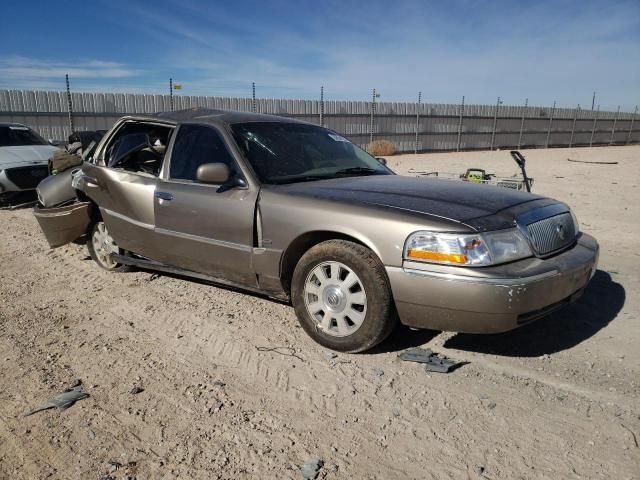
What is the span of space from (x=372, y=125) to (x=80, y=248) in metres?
17.6

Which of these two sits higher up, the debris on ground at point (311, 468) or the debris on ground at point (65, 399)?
the debris on ground at point (311, 468)

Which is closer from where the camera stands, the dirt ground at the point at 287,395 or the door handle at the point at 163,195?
the dirt ground at the point at 287,395

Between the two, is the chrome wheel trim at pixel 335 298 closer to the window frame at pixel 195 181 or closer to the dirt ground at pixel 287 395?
the dirt ground at pixel 287 395

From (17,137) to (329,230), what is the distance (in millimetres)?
9821

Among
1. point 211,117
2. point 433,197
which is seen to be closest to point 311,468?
point 433,197

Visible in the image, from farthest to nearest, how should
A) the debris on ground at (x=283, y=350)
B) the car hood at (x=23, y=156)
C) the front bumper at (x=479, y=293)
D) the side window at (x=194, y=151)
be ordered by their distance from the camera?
the car hood at (x=23, y=156) → the side window at (x=194, y=151) → the debris on ground at (x=283, y=350) → the front bumper at (x=479, y=293)

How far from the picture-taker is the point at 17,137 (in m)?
10.4

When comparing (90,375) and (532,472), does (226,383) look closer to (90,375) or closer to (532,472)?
(90,375)

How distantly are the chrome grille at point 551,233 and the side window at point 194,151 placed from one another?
224cm

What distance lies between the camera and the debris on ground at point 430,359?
3.09 meters

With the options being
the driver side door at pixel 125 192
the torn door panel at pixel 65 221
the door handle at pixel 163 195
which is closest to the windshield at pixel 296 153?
the door handle at pixel 163 195

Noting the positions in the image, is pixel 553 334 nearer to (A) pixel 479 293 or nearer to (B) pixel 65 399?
(A) pixel 479 293

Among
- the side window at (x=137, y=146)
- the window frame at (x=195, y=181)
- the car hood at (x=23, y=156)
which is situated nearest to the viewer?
the window frame at (x=195, y=181)

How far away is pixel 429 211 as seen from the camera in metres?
3.00
